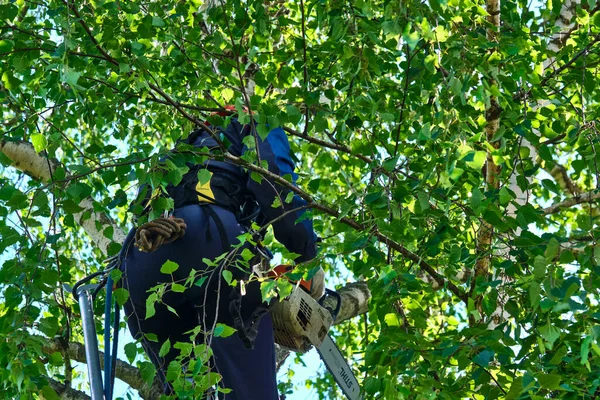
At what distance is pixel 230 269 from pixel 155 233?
0.34m

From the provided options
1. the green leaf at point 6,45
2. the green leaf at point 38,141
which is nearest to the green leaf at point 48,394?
the green leaf at point 38,141

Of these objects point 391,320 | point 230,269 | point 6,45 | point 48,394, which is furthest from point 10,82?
point 391,320

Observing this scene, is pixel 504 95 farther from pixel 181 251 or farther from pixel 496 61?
pixel 181 251

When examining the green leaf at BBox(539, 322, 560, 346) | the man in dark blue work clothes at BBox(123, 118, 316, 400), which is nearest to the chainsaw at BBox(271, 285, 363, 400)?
the man in dark blue work clothes at BBox(123, 118, 316, 400)

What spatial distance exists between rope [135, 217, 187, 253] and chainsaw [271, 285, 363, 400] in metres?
0.53

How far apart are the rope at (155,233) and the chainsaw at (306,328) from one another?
53cm

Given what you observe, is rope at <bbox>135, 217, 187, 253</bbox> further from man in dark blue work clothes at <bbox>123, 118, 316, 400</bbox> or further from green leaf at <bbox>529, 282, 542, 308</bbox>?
green leaf at <bbox>529, 282, 542, 308</bbox>

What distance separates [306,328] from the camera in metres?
3.62

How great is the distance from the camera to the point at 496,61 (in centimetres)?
320

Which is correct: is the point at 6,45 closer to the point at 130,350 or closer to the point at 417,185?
the point at 130,350

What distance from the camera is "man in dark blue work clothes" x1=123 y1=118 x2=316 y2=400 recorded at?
3328 mm

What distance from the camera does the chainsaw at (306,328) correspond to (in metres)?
3.52

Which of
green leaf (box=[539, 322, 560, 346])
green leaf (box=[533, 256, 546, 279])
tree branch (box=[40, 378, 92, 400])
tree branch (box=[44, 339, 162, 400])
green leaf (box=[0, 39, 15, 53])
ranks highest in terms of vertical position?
green leaf (box=[0, 39, 15, 53])

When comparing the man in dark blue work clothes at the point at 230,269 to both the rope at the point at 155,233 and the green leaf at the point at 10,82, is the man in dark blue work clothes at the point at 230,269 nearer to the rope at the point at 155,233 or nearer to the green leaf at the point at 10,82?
the rope at the point at 155,233
